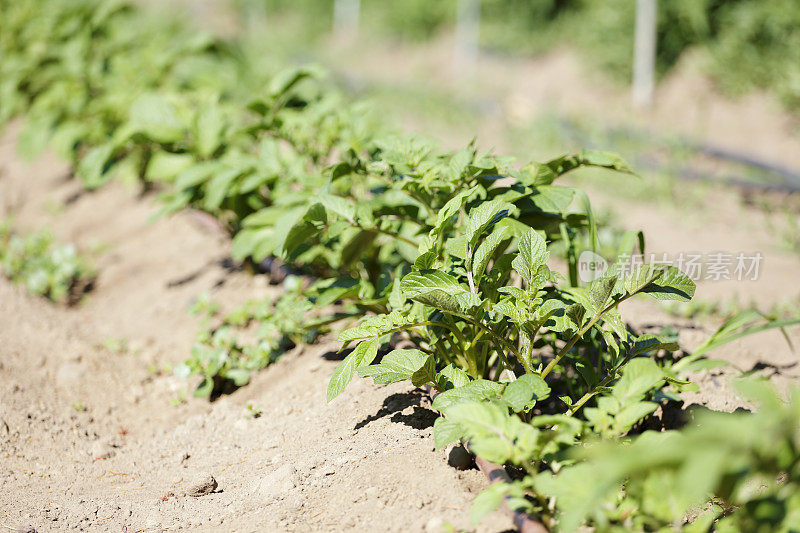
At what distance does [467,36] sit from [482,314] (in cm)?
1248

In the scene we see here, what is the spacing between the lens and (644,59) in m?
8.78

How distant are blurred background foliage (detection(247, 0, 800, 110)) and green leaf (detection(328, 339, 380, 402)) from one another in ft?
25.2

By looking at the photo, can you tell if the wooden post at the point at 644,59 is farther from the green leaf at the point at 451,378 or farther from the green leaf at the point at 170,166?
the green leaf at the point at 451,378

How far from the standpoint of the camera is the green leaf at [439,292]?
142cm

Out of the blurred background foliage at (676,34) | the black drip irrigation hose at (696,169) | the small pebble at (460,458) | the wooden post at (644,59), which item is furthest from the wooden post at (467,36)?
the small pebble at (460,458)

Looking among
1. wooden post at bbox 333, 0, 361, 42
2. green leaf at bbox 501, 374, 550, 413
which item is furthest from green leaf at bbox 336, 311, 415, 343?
wooden post at bbox 333, 0, 361, 42

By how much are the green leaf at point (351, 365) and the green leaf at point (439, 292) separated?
0.19 m

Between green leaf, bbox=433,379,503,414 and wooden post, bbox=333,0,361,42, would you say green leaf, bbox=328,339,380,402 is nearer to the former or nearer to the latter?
green leaf, bbox=433,379,503,414

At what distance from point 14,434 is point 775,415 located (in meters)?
2.13

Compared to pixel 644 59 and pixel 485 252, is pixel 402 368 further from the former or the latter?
pixel 644 59

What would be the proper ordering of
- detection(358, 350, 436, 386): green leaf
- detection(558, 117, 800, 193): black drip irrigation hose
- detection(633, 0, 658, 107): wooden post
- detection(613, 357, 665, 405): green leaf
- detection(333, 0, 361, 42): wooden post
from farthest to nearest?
detection(333, 0, 361, 42): wooden post < detection(633, 0, 658, 107): wooden post < detection(558, 117, 800, 193): black drip irrigation hose < detection(358, 350, 436, 386): green leaf < detection(613, 357, 665, 405): green leaf

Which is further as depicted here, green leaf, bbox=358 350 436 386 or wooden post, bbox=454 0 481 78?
wooden post, bbox=454 0 481 78

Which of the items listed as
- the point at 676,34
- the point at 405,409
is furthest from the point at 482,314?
the point at 676,34

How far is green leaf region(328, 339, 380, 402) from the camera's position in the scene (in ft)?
4.97
